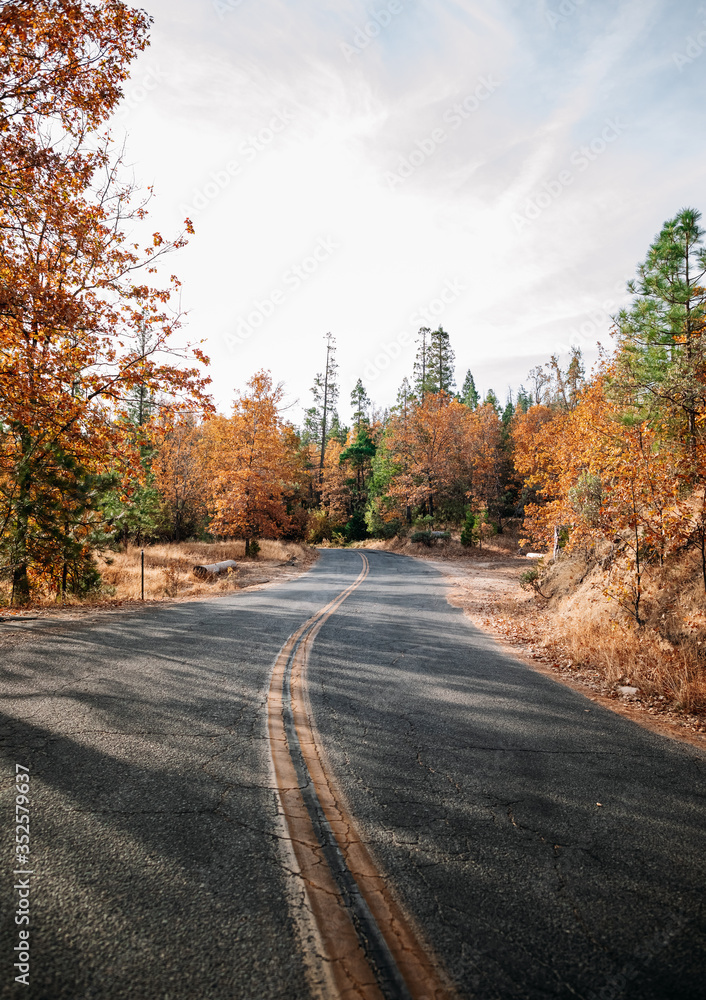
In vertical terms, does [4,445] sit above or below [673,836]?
above

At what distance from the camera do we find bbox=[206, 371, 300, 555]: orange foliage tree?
1093 inches

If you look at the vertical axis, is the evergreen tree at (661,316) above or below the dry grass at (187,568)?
above

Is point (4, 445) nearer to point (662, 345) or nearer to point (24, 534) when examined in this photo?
point (24, 534)

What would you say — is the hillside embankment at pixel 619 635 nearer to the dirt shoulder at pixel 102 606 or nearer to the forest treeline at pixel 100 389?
the forest treeline at pixel 100 389

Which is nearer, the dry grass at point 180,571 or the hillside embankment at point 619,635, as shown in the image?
the hillside embankment at point 619,635

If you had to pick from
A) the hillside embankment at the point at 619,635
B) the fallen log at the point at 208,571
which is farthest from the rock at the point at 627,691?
the fallen log at the point at 208,571

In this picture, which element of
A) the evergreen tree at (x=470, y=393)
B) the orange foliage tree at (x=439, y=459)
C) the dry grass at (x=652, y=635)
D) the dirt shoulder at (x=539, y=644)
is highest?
the evergreen tree at (x=470, y=393)

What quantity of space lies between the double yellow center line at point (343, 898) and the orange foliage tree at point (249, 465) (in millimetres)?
24331

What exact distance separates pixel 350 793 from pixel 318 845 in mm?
621

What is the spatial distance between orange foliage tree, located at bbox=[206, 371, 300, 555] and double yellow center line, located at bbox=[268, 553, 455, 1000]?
2433 cm

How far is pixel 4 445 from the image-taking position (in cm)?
1042

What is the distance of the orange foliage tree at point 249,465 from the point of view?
2775 centimetres

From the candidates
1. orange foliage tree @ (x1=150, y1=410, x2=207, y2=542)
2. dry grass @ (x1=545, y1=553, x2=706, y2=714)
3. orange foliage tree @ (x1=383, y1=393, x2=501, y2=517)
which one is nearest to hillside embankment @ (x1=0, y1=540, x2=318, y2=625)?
orange foliage tree @ (x1=150, y1=410, x2=207, y2=542)

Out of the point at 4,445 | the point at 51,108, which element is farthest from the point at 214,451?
the point at 51,108
